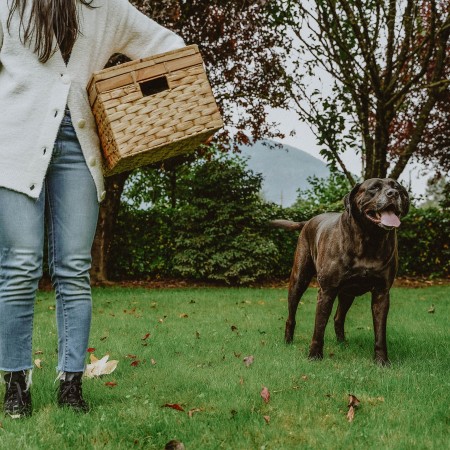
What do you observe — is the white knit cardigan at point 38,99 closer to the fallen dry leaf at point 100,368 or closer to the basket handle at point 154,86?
the basket handle at point 154,86

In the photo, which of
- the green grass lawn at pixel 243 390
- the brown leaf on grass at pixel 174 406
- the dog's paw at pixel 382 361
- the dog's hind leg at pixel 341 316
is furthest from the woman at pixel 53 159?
the dog's hind leg at pixel 341 316

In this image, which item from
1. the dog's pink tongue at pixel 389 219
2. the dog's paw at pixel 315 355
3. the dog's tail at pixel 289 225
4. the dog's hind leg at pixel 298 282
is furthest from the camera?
the dog's tail at pixel 289 225

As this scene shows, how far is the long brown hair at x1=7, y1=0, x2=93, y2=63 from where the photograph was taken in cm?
242

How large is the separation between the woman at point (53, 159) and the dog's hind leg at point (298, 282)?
2.49 m

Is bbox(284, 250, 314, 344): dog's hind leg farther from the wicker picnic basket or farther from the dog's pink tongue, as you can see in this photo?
the wicker picnic basket

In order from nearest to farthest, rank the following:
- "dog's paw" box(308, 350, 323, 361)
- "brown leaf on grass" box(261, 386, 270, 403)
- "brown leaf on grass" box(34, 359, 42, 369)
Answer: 1. "brown leaf on grass" box(261, 386, 270, 403)
2. "brown leaf on grass" box(34, 359, 42, 369)
3. "dog's paw" box(308, 350, 323, 361)

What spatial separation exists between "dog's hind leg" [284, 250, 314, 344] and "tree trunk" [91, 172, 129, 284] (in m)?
6.82

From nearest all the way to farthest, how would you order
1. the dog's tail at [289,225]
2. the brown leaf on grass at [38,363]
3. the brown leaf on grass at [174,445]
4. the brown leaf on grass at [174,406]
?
the brown leaf on grass at [174,445]
the brown leaf on grass at [174,406]
the brown leaf on grass at [38,363]
the dog's tail at [289,225]

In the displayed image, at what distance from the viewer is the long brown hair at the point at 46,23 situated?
7.95ft

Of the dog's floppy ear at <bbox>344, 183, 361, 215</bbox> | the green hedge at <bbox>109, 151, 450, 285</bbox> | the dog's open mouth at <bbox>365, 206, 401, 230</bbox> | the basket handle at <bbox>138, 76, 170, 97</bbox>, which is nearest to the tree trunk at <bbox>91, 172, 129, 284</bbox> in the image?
the green hedge at <bbox>109, 151, 450, 285</bbox>

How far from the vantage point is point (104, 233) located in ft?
36.9

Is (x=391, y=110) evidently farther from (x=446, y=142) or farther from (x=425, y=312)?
(x=446, y=142)

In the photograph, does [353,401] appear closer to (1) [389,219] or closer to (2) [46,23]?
(1) [389,219]

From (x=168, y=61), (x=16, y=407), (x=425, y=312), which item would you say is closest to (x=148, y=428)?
(x=16, y=407)
